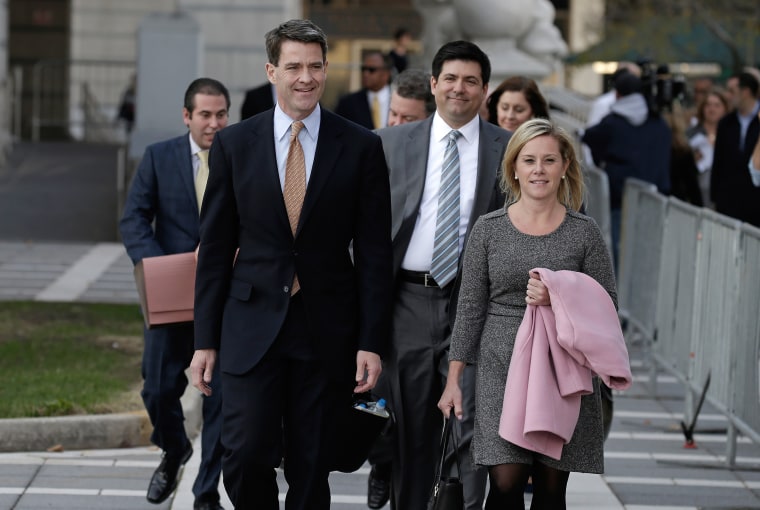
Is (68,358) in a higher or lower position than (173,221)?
lower

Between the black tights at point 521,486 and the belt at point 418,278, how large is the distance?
2.98 feet

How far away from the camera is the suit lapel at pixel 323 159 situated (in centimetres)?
535

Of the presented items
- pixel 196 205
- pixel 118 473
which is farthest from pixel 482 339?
pixel 118 473

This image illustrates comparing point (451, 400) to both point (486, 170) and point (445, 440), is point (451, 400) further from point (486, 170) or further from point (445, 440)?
point (486, 170)

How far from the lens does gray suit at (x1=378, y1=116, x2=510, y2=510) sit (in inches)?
238

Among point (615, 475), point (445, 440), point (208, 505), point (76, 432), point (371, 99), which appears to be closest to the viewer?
point (445, 440)

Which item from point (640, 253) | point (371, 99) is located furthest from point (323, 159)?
point (371, 99)

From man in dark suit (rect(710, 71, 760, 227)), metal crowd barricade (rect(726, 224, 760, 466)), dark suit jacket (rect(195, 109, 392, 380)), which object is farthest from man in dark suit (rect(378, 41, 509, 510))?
man in dark suit (rect(710, 71, 760, 227))

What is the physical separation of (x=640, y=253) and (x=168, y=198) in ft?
18.9

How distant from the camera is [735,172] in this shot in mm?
10648

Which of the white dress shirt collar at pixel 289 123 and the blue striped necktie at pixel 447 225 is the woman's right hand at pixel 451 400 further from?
the white dress shirt collar at pixel 289 123

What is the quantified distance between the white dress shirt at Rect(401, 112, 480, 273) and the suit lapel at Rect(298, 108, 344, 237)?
758 millimetres

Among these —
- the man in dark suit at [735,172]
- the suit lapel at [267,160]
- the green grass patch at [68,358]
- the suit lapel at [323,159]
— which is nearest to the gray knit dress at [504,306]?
Result: the suit lapel at [323,159]

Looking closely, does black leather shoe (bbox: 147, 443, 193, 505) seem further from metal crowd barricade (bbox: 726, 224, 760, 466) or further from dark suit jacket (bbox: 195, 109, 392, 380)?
metal crowd barricade (bbox: 726, 224, 760, 466)
